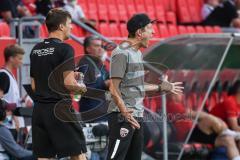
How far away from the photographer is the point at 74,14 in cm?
1619

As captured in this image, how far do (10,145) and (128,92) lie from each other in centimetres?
219

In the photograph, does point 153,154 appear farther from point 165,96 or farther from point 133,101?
point 133,101

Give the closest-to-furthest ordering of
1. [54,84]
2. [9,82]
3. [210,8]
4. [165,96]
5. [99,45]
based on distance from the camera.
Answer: [54,84] → [9,82] → [99,45] → [165,96] → [210,8]

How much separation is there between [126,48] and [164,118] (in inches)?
135

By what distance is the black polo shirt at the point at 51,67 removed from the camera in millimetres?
8805

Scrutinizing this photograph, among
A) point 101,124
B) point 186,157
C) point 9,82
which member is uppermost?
point 9,82

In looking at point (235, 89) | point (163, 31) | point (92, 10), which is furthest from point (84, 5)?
point (235, 89)

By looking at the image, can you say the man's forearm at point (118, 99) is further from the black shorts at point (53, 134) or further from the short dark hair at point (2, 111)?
the short dark hair at point (2, 111)

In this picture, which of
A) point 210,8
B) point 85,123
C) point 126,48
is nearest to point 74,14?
point 210,8

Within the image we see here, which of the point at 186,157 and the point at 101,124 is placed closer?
the point at 101,124

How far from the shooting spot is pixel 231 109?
13.2 m

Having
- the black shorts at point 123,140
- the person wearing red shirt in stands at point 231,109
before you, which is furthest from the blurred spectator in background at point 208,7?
the black shorts at point 123,140

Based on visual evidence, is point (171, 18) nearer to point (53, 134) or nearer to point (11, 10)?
point (11, 10)

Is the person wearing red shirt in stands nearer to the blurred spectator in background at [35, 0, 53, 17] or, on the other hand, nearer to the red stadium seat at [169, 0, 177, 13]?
the blurred spectator in background at [35, 0, 53, 17]
